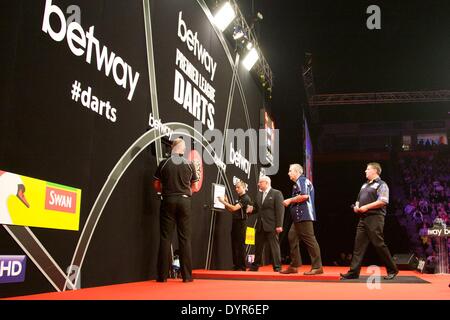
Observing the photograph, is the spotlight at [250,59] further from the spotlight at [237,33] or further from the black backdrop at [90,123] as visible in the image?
the black backdrop at [90,123]

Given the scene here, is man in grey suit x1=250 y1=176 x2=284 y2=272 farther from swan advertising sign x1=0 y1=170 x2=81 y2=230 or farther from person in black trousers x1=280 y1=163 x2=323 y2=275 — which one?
swan advertising sign x1=0 y1=170 x2=81 y2=230

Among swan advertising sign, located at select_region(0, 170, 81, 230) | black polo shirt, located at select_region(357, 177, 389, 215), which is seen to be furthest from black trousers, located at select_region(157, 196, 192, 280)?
black polo shirt, located at select_region(357, 177, 389, 215)

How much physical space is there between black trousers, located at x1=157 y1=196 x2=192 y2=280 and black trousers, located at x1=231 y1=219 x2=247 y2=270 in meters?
3.09

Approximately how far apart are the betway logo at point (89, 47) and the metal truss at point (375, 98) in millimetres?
11928

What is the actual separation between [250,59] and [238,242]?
4314 millimetres

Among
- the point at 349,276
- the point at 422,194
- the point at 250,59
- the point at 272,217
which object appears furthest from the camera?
the point at 422,194

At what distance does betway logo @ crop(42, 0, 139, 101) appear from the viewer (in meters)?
3.92

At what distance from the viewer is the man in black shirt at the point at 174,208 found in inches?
203

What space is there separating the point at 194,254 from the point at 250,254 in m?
3.32

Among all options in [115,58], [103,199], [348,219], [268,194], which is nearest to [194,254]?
[268,194]

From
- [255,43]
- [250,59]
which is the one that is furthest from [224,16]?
[255,43]

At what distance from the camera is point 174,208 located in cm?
520

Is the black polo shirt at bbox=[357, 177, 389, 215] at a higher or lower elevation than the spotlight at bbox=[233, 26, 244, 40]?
lower

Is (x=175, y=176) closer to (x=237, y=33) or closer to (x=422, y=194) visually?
(x=237, y=33)
